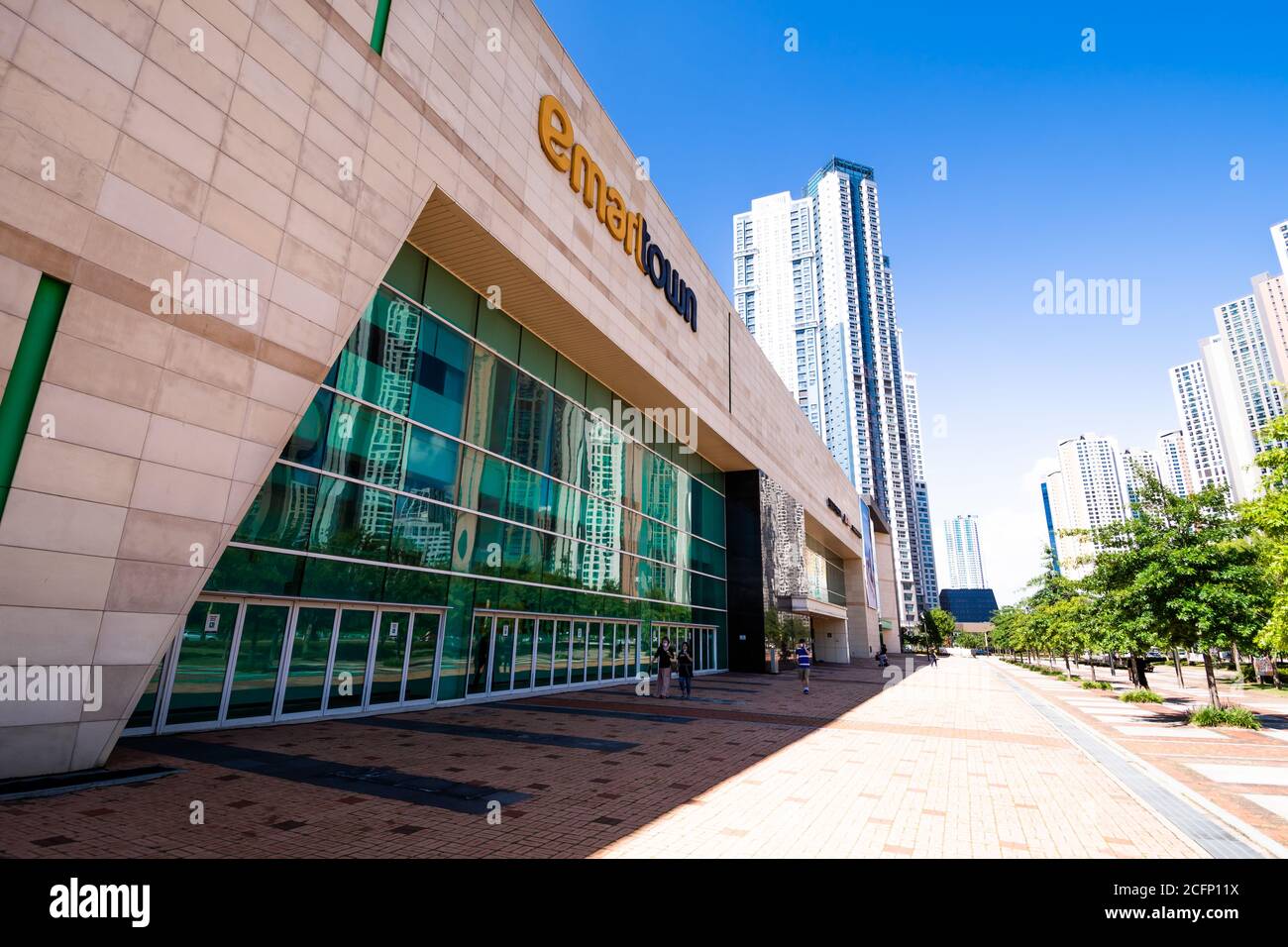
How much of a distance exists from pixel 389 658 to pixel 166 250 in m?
9.62

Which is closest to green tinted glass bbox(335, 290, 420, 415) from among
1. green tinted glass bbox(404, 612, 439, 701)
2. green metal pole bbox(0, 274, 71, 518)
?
green tinted glass bbox(404, 612, 439, 701)

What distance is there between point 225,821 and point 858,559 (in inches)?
2697

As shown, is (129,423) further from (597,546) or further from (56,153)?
(597,546)

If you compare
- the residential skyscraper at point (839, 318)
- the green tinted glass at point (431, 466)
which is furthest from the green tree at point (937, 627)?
the green tinted glass at point (431, 466)

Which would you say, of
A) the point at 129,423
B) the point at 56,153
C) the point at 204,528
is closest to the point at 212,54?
the point at 56,153

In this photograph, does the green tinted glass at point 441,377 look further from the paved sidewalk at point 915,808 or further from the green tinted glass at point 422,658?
the paved sidewalk at point 915,808

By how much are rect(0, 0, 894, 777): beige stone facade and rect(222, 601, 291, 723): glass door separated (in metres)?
3.32

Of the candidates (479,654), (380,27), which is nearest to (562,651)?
(479,654)

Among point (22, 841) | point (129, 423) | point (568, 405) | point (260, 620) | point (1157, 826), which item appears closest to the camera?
point (22, 841)

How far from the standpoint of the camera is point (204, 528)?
356 inches

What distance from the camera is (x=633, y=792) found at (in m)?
8.17

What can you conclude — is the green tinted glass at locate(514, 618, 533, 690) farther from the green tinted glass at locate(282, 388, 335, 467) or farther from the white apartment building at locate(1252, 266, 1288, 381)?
the white apartment building at locate(1252, 266, 1288, 381)

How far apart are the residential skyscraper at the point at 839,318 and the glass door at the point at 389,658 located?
13197cm

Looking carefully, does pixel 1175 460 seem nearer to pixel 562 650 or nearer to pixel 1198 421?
pixel 1198 421
